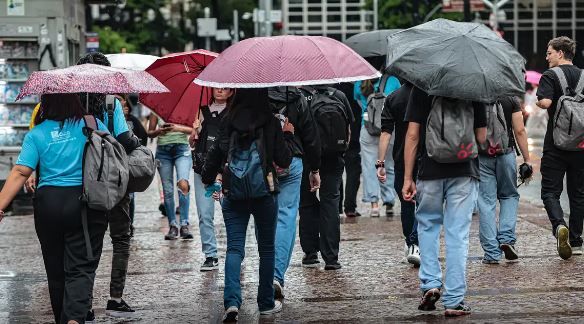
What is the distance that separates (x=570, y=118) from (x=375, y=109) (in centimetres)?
397

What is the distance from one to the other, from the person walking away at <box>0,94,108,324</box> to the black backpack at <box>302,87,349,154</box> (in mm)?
3306

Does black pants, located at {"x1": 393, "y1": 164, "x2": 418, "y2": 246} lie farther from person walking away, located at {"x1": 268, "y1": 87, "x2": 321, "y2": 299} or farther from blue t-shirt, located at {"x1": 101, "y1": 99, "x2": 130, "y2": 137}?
blue t-shirt, located at {"x1": 101, "y1": 99, "x2": 130, "y2": 137}

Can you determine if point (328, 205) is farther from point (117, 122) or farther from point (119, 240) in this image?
point (117, 122)

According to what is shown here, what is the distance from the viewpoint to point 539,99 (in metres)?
10.8

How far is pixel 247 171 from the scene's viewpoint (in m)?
7.99

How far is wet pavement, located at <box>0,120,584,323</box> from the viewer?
843 cm

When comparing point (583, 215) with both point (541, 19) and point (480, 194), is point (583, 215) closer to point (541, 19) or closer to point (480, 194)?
point (480, 194)

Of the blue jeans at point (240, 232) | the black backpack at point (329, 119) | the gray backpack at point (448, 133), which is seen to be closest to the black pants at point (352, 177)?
the black backpack at point (329, 119)

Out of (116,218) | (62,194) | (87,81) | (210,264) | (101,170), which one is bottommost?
(210,264)

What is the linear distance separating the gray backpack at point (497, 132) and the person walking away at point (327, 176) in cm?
117

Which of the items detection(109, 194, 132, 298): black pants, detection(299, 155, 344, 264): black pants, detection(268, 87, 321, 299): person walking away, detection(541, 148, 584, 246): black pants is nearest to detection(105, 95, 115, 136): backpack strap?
detection(109, 194, 132, 298): black pants

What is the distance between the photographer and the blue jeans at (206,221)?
10961 mm

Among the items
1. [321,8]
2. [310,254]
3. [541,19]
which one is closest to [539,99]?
[310,254]

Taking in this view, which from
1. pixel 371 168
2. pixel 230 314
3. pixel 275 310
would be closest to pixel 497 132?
pixel 275 310
